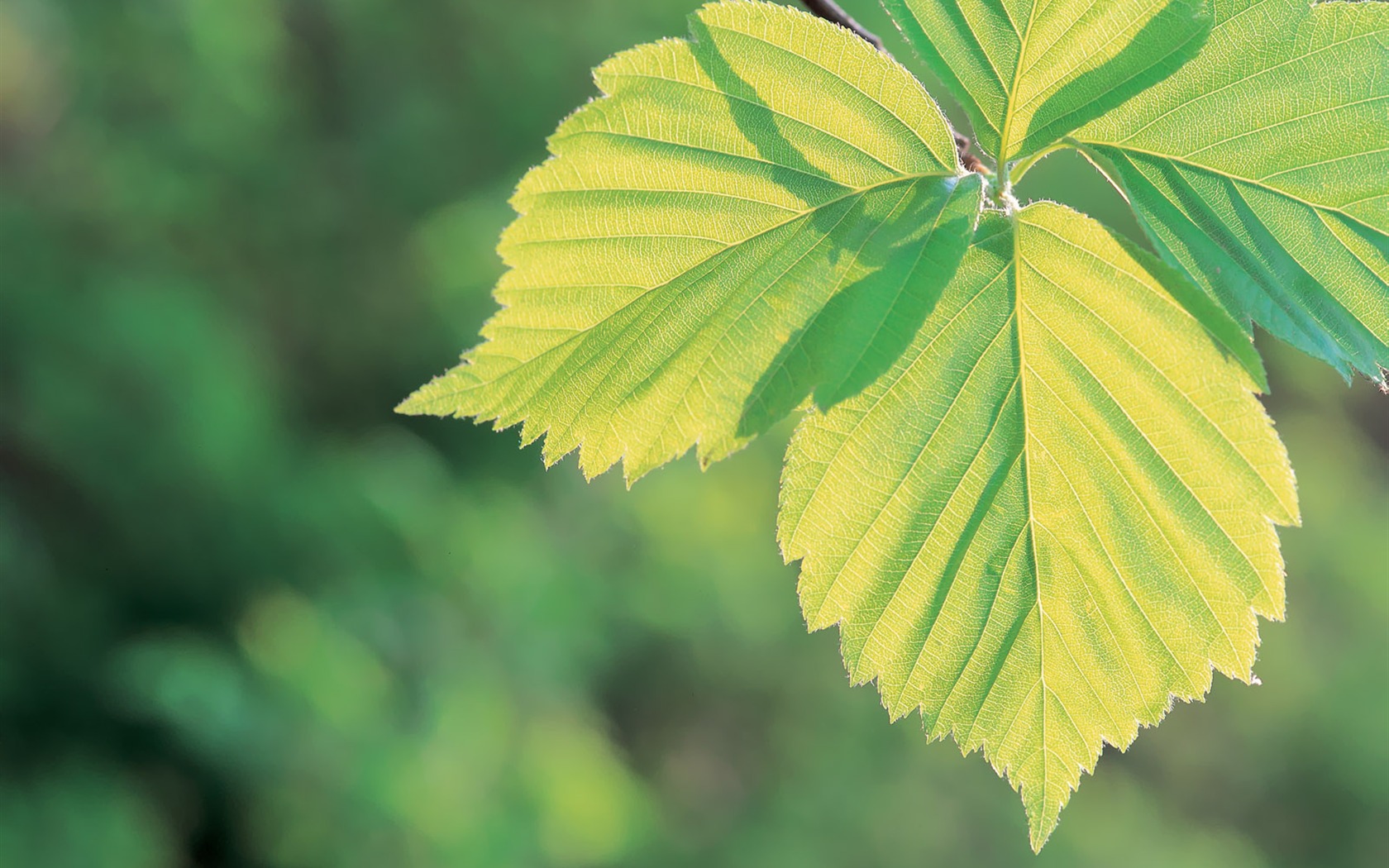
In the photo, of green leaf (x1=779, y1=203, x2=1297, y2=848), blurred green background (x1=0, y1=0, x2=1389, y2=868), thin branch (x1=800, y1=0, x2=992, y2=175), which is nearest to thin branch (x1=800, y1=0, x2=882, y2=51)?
thin branch (x1=800, y1=0, x2=992, y2=175)

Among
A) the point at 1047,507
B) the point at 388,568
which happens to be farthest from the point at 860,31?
the point at 388,568

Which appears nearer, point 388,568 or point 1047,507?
point 1047,507

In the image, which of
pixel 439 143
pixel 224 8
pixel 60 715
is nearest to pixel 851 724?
pixel 60 715

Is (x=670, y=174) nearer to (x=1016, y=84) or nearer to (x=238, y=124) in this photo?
(x=1016, y=84)

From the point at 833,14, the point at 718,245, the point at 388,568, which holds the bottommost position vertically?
the point at 718,245

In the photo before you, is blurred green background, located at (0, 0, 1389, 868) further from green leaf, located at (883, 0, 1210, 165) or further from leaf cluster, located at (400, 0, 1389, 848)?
green leaf, located at (883, 0, 1210, 165)

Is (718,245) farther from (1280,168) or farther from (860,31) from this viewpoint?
(1280,168)
